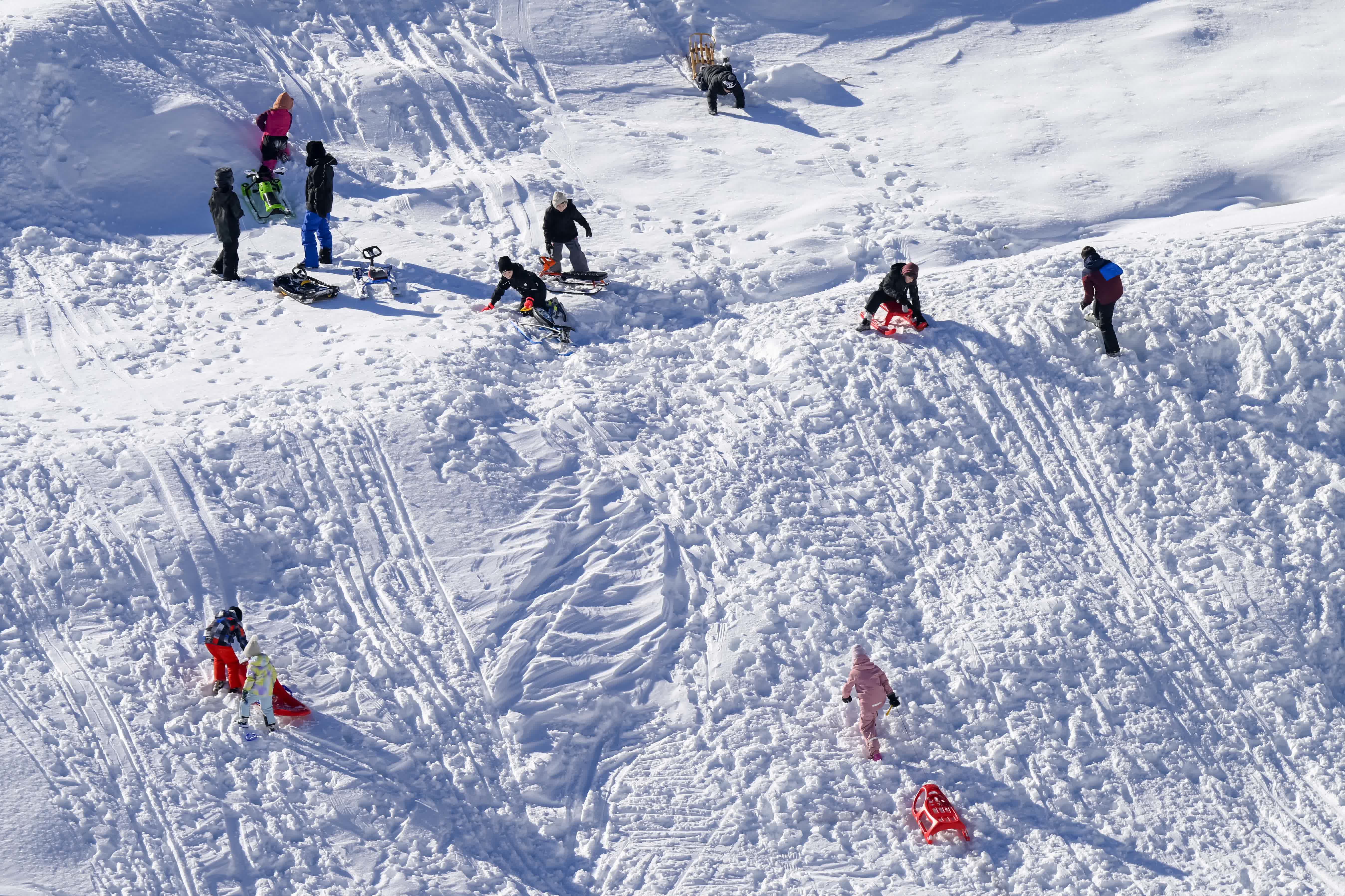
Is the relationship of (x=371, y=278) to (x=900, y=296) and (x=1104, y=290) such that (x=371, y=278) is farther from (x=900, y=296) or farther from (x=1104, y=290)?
(x=1104, y=290)

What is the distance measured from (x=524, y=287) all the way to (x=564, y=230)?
1057 mm

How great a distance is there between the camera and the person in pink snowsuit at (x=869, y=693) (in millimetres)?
13266

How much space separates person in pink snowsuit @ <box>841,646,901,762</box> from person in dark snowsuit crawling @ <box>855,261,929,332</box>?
513cm

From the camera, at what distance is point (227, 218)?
17.2m

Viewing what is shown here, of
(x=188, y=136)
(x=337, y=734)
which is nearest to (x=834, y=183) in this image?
(x=188, y=136)

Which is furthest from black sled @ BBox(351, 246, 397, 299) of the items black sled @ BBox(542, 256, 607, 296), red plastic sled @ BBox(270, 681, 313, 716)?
red plastic sled @ BBox(270, 681, 313, 716)

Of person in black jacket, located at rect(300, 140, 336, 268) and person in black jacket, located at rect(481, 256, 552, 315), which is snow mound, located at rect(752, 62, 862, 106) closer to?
person in black jacket, located at rect(481, 256, 552, 315)

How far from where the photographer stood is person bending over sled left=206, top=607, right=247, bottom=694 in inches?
506

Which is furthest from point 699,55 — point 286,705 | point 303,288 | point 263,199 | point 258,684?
point 258,684

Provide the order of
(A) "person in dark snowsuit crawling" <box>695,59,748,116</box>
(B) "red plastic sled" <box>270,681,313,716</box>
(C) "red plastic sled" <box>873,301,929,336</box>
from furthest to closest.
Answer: (A) "person in dark snowsuit crawling" <box>695,59,748,116</box> < (C) "red plastic sled" <box>873,301,929,336</box> < (B) "red plastic sled" <box>270,681,313,716</box>

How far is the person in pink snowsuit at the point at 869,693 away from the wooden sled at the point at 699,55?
11.5 m

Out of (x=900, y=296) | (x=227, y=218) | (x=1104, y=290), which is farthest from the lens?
(x=227, y=218)

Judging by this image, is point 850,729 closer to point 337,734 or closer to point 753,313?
point 337,734

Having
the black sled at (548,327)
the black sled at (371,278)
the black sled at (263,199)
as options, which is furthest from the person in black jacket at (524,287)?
the black sled at (263,199)
